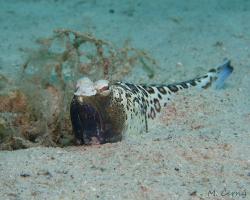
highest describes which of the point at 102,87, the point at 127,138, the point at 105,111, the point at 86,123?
the point at 102,87

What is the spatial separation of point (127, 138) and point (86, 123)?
0.60m

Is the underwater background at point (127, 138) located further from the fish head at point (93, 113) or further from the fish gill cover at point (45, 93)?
the fish head at point (93, 113)

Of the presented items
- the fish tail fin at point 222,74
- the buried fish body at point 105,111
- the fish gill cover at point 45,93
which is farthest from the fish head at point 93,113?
the fish tail fin at point 222,74

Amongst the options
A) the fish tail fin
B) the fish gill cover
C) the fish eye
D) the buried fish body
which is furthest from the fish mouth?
the fish tail fin

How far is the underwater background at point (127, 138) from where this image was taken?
3.16 m

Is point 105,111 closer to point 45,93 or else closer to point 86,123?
point 86,123

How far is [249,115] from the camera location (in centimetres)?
496

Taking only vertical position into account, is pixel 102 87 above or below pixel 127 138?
above

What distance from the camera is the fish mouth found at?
12.4 feet

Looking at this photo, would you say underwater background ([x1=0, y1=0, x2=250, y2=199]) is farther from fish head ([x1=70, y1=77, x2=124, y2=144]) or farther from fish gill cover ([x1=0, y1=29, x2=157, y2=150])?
fish head ([x1=70, y1=77, x2=124, y2=144])

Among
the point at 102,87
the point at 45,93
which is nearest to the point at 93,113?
the point at 102,87

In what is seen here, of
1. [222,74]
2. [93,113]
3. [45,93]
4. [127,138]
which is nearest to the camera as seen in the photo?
[93,113]

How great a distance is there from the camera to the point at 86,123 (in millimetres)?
3854

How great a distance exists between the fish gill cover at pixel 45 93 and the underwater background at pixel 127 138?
1cm
